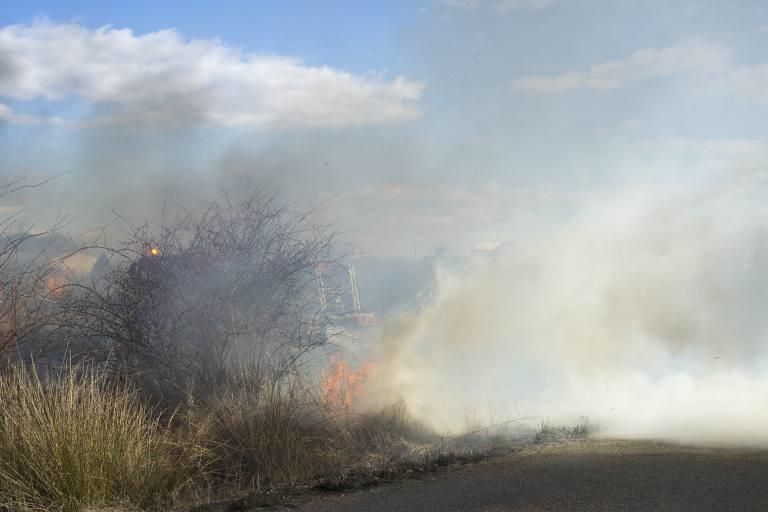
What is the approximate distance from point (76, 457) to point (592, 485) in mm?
4410

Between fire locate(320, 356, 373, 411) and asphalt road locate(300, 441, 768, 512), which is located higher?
fire locate(320, 356, 373, 411)

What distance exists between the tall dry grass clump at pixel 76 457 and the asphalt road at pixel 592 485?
63.1 inches

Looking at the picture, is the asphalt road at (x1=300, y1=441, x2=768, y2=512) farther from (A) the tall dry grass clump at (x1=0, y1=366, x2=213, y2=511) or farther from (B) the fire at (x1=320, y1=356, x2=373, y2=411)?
(B) the fire at (x1=320, y1=356, x2=373, y2=411)

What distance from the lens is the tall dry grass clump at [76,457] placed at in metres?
6.46

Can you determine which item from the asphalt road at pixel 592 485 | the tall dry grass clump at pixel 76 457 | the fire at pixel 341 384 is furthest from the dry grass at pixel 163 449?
the fire at pixel 341 384

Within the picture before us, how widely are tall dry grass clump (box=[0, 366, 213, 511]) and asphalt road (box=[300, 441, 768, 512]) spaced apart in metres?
1.60

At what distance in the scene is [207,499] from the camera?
6965 millimetres

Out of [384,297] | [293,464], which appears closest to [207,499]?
[293,464]

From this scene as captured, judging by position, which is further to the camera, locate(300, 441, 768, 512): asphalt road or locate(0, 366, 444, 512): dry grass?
locate(0, 366, 444, 512): dry grass

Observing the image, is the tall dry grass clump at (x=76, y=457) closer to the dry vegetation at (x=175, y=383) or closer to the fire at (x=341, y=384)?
the dry vegetation at (x=175, y=383)

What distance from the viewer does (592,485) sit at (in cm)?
651

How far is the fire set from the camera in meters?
11.9

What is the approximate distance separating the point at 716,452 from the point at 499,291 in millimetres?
12270

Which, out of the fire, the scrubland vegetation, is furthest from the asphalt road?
the fire
